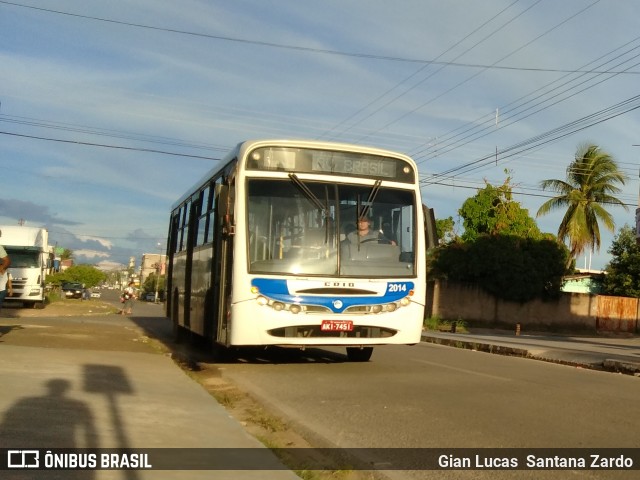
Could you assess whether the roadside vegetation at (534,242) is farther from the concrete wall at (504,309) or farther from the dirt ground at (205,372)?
the dirt ground at (205,372)

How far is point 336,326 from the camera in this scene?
1118 cm

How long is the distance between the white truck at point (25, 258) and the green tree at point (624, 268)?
32629mm

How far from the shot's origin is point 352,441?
7.03 m

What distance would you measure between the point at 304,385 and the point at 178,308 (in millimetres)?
7324

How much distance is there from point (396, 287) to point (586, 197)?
37.9m

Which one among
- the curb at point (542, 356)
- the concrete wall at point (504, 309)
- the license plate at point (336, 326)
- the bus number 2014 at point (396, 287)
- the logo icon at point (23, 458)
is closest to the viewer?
the logo icon at point (23, 458)

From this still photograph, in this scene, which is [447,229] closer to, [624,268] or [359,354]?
[624,268]

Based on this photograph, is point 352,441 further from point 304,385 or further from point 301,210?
Answer: point 301,210

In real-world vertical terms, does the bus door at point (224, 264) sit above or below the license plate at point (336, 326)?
above

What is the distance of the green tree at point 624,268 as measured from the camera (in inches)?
1826

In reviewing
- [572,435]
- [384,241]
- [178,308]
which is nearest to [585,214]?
[178,308]

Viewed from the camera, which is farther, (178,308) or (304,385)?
(178,308)

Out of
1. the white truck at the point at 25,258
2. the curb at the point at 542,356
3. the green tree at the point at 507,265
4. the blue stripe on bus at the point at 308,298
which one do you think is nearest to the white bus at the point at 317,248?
the blue stripe on bus at the point at 308,298

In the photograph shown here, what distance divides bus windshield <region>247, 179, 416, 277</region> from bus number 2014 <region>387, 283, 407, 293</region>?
0.16m
